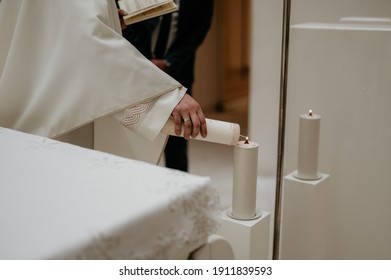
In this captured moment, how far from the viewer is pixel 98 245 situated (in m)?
0.70

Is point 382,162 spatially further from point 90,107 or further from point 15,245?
point 15,245

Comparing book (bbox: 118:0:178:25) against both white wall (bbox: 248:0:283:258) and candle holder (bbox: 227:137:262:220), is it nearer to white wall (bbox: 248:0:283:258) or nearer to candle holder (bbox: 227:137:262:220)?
candle holder (bbox: 227:137:262:220)

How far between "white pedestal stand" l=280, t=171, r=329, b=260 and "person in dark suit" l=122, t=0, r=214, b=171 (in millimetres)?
766

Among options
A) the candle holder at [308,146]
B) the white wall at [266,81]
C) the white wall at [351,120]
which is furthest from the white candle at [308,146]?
the white wall at [266,81]

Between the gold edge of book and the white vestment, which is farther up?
the gold edge of book

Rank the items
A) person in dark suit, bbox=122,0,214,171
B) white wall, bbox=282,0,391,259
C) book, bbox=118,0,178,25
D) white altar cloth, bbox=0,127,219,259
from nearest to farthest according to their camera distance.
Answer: white altar cloth, bbox=0,127,219,259, book, bbox=118,0,178,25, white wall, bbox=282,0,391,259, person in dark suit, bbox=122,0,214,171

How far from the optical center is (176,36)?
2219 millimetres

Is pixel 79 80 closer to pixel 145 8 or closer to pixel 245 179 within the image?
pixel 145 8

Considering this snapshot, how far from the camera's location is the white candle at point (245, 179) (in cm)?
129

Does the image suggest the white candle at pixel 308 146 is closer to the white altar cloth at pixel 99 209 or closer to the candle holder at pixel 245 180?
the candle holder at pixel 245 180

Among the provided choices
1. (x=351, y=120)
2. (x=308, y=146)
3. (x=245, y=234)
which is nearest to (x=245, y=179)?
(x=245, y=234)

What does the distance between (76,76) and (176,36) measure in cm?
99

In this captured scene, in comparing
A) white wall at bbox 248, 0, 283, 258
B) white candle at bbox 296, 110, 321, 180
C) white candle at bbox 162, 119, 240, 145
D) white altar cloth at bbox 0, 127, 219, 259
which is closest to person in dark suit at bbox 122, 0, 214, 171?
Result: white wall at bbox 248, 0, 283, 258

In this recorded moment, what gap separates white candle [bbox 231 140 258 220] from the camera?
4.24 ft
